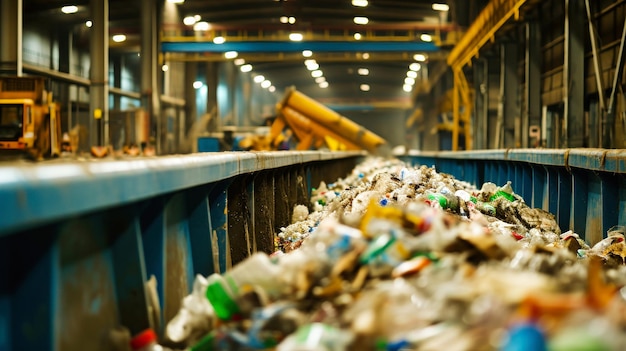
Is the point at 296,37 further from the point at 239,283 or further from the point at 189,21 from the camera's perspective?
the point at 239,283

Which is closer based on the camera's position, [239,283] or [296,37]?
[239,283]

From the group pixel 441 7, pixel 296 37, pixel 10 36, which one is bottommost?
pixel 10 36

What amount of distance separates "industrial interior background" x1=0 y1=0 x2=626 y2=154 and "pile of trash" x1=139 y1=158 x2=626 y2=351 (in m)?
8.57

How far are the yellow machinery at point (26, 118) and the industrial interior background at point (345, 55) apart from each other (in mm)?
1132

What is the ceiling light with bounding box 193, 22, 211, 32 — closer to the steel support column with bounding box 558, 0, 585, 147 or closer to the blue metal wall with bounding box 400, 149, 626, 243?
the steel support column with bounding box 558, 0, 585, 147

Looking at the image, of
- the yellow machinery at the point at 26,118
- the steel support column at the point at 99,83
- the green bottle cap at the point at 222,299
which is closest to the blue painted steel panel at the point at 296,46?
the steel support column at the point at 99,83

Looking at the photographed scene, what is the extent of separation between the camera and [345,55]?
1471 inches

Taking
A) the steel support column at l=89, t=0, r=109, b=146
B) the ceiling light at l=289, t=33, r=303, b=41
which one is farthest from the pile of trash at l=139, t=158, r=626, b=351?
the ceiling light at l=289, t=33, r=303, b=41

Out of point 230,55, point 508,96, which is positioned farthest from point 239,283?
point 230,55

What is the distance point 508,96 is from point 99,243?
18.9 meters

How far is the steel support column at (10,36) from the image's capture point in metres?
16.7

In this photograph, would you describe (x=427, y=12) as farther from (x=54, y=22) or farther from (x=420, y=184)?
(x=420, y=184)

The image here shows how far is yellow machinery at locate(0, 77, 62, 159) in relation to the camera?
15.7 metres

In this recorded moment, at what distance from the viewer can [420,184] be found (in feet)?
22.1
